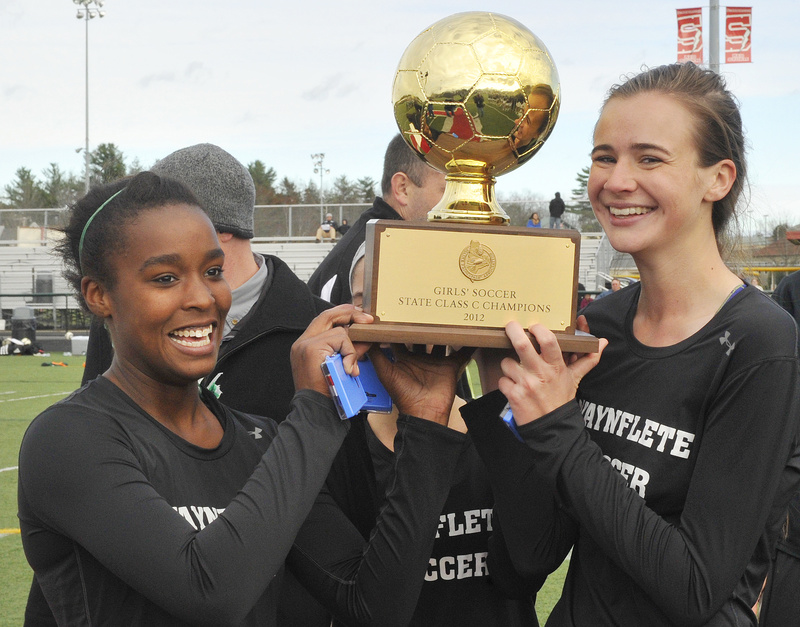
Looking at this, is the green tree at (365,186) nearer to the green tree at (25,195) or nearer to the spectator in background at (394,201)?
the green tree at (25,195)

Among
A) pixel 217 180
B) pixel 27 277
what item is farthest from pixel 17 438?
pixel 27 277

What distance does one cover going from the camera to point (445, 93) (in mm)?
1836

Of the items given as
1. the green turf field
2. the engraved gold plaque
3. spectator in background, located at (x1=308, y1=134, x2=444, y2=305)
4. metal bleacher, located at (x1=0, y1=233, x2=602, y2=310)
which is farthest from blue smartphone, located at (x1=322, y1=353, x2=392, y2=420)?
metal bleacher, located at (x1=0, y1=233, x2=602, y2=310)

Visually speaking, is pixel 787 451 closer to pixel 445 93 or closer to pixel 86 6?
pixel 445 93

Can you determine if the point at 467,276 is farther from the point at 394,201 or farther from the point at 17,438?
the point at 17,438

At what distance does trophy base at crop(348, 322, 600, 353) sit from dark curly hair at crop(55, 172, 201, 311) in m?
0.42

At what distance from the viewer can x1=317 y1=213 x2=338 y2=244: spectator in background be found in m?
24.5

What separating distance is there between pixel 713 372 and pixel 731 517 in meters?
0.26

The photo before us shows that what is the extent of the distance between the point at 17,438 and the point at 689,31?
449 inches

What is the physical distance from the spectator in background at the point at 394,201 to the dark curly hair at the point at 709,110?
1987 millimetres

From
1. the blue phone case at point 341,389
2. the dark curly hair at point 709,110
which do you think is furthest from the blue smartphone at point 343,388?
the dark curly hair at point 709,110

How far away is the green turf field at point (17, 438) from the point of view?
14.4 feet

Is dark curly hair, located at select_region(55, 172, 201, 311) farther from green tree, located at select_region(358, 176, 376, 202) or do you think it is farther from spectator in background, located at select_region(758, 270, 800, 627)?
green tree, located at select_region(358, 176, 376, 202)

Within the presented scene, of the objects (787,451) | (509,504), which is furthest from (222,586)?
(787,451)
